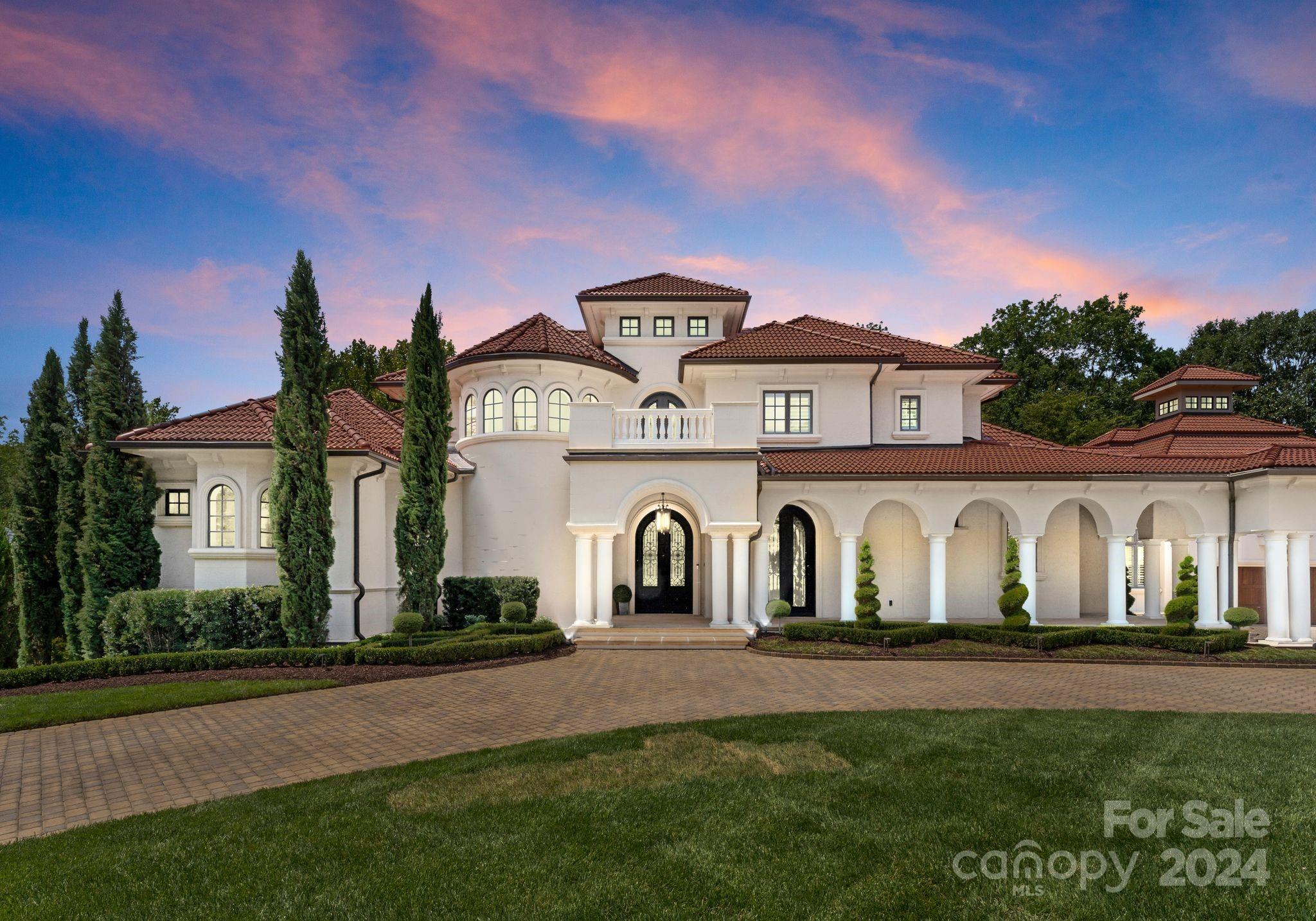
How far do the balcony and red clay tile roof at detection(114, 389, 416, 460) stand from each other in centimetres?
495

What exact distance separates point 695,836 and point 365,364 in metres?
42.3

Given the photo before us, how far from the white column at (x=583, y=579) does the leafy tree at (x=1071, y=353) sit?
35.7 metres

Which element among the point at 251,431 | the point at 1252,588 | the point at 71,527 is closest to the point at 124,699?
the point at 251,431

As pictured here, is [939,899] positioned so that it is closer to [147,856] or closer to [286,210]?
[147,856]

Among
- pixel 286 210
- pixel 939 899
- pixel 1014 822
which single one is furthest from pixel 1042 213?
pixel 286 210

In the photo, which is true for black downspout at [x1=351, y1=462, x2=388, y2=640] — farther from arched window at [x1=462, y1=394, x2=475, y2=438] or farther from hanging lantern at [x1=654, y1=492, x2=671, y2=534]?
hanging lantern at [x1=654, y1=492, x2=671, y2=534]

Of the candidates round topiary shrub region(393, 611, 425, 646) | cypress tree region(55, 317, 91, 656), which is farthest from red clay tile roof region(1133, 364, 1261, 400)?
cypress tree region(55, 317, 91, 656)

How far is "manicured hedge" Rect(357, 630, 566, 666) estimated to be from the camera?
46.0ft

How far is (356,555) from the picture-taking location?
17297mm

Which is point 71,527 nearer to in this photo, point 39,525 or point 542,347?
point 39,525

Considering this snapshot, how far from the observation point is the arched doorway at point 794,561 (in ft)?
72.0

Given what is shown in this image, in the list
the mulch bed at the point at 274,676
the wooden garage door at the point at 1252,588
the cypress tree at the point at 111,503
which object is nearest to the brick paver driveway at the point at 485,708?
the mulch bed at the point at 274,676

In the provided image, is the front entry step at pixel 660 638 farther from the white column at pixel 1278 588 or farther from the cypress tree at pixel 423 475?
the white column at pixel 1278 588

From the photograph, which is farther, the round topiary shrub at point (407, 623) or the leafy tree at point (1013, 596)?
the leafy tree at point (1013, 596)
